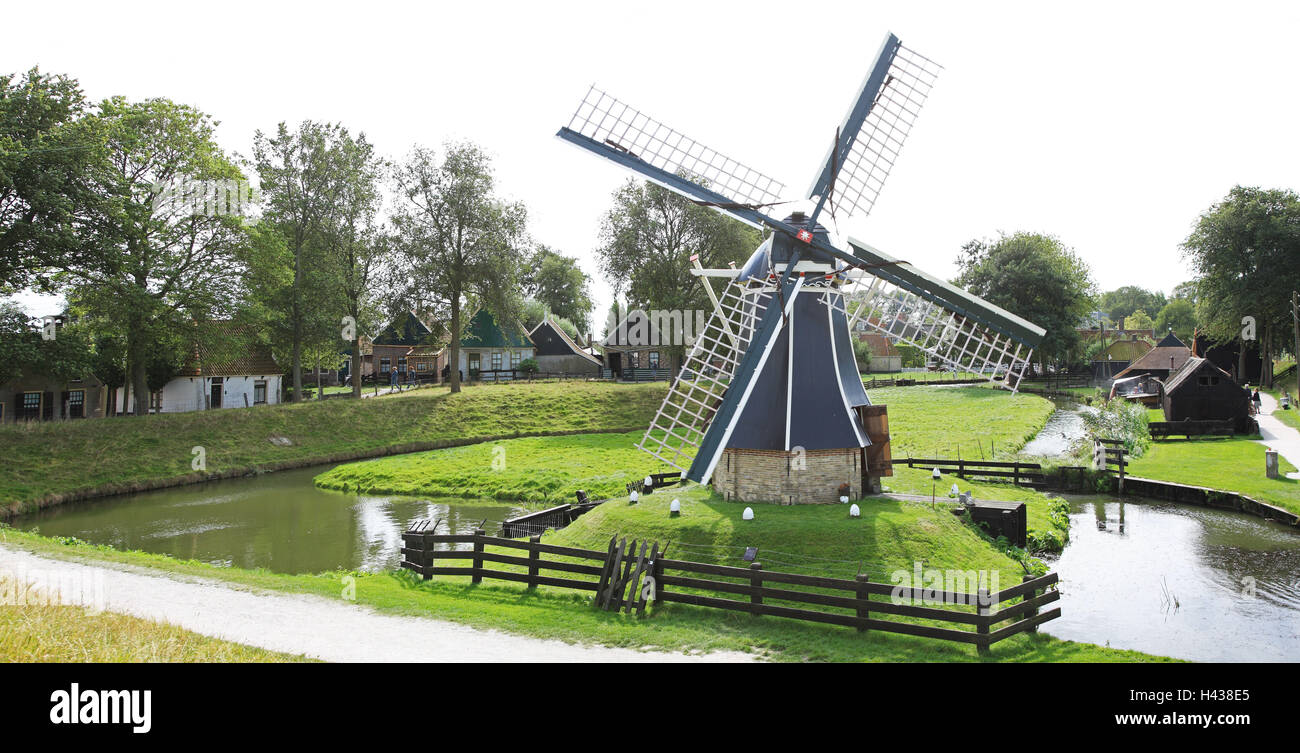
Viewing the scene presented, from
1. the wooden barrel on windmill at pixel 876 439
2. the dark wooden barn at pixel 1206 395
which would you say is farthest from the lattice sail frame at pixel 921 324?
the dark wooden barn at pixel 1206 395

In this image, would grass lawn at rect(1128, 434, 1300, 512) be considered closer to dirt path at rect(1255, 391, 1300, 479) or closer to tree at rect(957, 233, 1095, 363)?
dirt path at rect(1255, 391, 1300, 479)

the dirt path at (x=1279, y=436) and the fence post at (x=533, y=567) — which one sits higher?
the dirt path at (x=1279, y=436)

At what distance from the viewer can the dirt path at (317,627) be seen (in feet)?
A: 33.1

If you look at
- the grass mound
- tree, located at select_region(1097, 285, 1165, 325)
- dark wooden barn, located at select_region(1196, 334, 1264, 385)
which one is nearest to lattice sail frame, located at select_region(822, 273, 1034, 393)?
the grass mound

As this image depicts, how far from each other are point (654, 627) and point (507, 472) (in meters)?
19.7

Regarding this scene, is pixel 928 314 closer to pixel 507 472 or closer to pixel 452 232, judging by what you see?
pixel 507 472

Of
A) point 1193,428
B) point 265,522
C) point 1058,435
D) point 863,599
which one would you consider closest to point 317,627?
point 863,599

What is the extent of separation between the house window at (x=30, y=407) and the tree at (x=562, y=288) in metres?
61.3

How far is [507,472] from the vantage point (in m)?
30.9

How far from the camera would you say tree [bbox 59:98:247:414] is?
31.0 meters

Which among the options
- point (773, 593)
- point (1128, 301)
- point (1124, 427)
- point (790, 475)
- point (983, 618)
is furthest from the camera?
point (1128, 301)

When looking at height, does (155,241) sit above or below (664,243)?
below

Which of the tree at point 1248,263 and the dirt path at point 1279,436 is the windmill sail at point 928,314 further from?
the tree at point 1248,263

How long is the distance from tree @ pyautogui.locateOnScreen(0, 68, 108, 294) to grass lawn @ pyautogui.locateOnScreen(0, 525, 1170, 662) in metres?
20.0
